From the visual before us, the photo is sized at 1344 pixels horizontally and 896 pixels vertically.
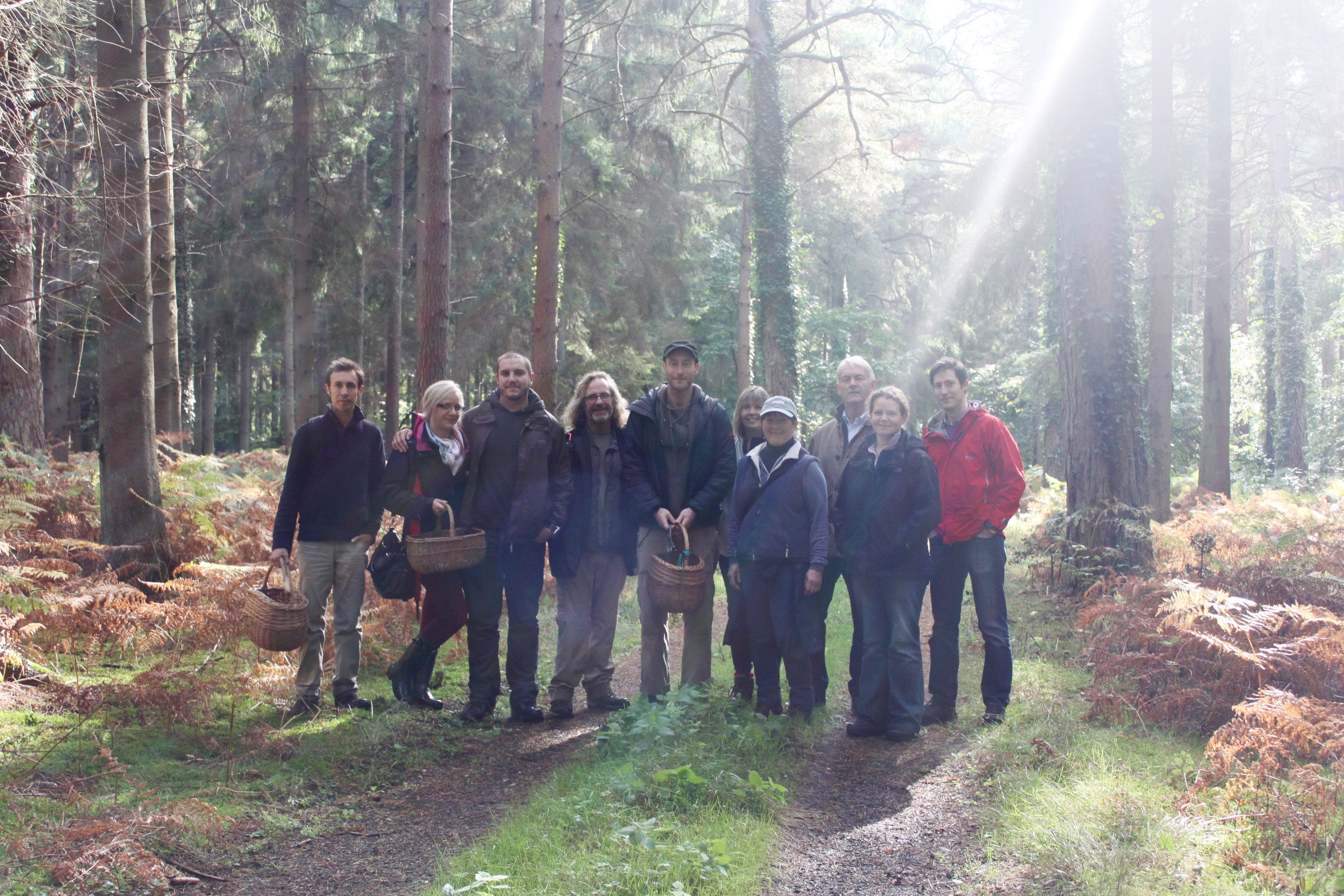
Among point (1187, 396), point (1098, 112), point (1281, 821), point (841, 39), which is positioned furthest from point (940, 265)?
point (1281, 821)

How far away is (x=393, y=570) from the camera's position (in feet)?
20.1

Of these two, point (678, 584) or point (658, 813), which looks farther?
point (678, 584)

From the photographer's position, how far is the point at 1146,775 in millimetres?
4473

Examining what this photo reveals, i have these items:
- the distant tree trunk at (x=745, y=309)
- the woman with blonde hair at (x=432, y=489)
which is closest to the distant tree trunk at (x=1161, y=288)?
the distant tree trunk at (x=745, y=309)

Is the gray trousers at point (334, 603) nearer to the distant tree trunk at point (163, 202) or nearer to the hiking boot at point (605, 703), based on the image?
the hiking boot at point (605, 703)

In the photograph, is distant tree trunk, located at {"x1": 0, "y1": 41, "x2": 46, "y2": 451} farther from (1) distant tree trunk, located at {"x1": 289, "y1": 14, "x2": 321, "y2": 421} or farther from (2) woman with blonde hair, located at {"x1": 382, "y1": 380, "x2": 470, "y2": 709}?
(1) distant tree trunk, located at {"x1": 289, "y1": 14, "x2": 321, "y2": 421}

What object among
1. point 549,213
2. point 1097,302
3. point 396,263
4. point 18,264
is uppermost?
point 396,263

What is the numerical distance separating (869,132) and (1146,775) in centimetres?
2108

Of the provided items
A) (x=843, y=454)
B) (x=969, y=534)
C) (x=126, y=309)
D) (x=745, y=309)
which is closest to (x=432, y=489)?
(x=843, y=454)

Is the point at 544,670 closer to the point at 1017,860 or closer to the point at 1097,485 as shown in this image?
the point at 1017,860

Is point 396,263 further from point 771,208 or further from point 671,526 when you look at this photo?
point 671,526

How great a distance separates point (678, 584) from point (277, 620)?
239 centimetres

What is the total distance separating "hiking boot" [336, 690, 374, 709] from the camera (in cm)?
621

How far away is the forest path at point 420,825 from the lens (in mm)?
→ 3846
